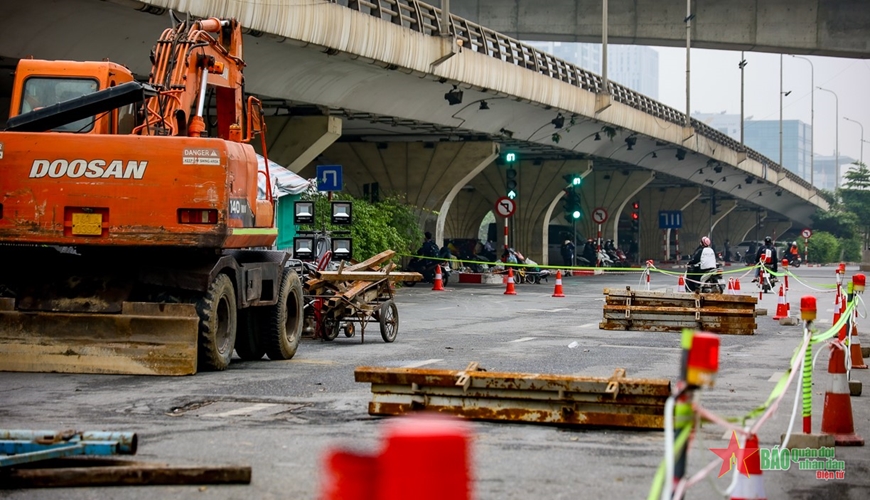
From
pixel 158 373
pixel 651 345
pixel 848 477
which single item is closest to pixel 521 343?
pixel 651 345

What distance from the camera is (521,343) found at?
57.3ft

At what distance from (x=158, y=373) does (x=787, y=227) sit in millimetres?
123083

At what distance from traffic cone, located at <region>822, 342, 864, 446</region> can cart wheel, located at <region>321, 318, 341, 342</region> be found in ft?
30.9

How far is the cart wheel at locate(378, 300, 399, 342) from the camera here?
16.9 m

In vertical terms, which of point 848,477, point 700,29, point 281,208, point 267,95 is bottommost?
point 848,477

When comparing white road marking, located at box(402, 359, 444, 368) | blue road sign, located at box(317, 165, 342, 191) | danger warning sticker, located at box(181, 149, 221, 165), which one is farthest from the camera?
blue road sign, located at box(317, 165, 342, 191)

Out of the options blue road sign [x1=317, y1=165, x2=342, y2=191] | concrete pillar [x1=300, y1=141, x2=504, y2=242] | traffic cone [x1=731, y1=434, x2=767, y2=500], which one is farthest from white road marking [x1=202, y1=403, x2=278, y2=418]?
concrete pillar [x1=300, y1=141, x2=504, y2=242]

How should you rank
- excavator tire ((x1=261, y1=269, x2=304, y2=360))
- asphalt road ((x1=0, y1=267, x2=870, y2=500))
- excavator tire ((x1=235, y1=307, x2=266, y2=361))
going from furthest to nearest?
1. excavator tire ((x1=235, y1=307, x2=266, y2=361))
2. excavator tire ((x1=261, y1=269, x2=304, y2=360))
3. asphalt road ((x1=0, y1=267, x2=870, y2=500))

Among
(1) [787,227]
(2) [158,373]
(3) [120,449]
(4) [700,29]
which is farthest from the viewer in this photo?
(1) [787,227]

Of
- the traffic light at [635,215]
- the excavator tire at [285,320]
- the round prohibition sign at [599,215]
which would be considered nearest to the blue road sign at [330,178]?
the excavator tire at [285,320]

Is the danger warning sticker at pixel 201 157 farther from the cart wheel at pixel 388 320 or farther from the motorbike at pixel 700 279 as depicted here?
the motorbike at pixel 700 279

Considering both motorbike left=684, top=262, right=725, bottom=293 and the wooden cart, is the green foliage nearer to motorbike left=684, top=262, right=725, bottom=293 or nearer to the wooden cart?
motorbike left=684, top=262, right=725, bottom=293

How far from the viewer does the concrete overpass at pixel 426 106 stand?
2283 centimetres

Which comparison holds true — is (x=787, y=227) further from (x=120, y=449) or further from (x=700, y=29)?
(x=120, y=449)
